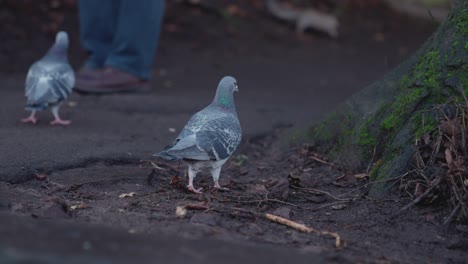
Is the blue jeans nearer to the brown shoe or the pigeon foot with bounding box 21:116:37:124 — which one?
the brown shoe

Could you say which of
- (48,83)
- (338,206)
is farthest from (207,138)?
(48,83)

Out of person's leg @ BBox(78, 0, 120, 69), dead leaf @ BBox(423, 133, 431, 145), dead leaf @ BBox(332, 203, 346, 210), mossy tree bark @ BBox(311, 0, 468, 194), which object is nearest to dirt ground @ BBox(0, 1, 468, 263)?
dead leaf @ BBox(332, 203, 346, 210)

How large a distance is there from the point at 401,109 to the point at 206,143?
138 cm

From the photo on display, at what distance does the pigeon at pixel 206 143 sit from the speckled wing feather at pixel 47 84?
5.67ft

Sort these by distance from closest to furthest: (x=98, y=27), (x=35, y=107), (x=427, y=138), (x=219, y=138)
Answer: (x=427, y=138) → (x=219, y=138) → (x=35, y=107) → (x=98, y=27)

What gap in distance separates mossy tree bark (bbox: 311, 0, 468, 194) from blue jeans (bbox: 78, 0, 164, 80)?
281cm

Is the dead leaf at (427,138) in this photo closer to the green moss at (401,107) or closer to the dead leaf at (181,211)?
the green moss at (401,107)

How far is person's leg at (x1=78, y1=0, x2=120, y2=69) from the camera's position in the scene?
335 inches

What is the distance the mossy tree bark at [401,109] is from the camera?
514cm

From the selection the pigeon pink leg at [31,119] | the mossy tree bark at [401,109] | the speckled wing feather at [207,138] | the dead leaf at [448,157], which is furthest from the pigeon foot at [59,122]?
the dead leaf at [448,157]

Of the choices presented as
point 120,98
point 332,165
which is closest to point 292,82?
point 120,98

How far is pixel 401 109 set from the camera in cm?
545

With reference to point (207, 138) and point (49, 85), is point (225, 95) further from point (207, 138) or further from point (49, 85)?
point (49, 85)

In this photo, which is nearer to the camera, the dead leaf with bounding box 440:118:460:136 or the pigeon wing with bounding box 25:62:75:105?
the dead leaf with bounding box 440:118:460:136
